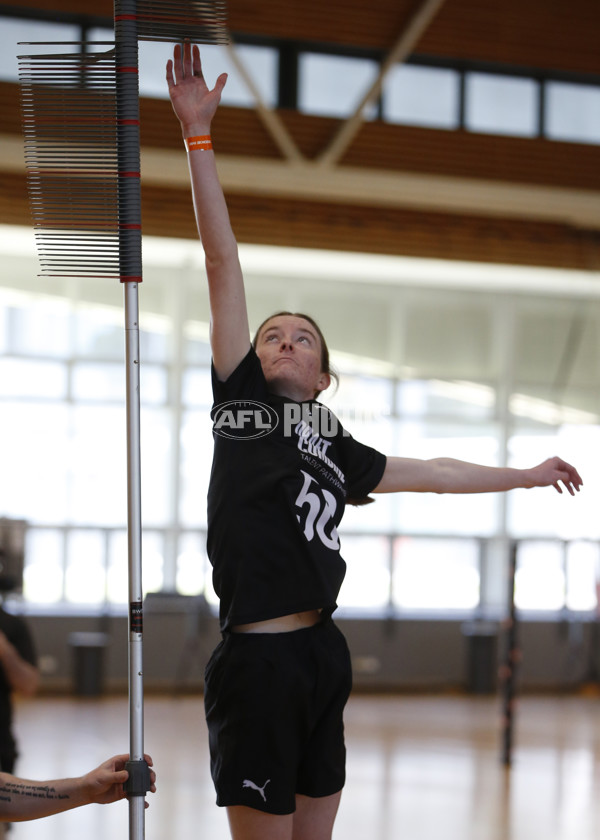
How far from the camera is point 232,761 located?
1.63 m

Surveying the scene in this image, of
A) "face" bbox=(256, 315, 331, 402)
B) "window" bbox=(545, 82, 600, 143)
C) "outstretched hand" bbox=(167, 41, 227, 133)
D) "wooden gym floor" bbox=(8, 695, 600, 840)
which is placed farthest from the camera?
"window" bbox=(545, 82, 600, 143)

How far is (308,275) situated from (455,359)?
Result: 7.00ft

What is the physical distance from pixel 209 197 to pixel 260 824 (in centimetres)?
106

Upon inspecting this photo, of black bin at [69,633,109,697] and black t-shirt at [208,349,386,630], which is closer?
black t-shirt at [208,349,386,630]

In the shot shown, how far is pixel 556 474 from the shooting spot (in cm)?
199

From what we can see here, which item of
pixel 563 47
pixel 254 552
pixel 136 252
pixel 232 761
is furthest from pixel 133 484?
pixel 563 47

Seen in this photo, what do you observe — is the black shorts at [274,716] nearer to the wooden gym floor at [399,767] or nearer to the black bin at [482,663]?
the wooden gym floor at [399,767]

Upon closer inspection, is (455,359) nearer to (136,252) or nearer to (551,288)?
(551,288)

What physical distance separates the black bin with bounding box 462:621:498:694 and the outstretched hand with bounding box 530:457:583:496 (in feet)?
27.3

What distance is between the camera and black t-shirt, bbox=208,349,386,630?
5.36 ft

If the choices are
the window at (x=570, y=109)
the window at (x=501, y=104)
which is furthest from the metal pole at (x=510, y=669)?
the window at (x=570, y=109)

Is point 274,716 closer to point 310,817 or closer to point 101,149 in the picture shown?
point 310,817

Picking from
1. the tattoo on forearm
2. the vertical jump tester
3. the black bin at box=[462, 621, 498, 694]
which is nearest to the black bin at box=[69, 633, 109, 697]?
the black bin at box=[462, 621, 498, 694]

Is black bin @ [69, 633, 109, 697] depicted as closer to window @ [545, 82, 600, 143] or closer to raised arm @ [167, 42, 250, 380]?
window @ [545, 82, 600, 143]
